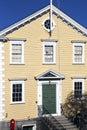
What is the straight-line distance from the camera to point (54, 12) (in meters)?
31.8

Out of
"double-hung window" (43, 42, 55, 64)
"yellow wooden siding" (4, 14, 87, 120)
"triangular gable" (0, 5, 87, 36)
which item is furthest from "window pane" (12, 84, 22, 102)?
"triangular gable" (0, 5, 87, 36)

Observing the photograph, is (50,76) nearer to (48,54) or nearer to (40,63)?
(40,63)

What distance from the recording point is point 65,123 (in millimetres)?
30953

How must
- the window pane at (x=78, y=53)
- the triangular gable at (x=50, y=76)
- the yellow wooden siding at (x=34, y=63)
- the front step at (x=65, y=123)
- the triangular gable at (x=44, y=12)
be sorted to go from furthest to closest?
the window pane at (x=78, y=53) < the triangular gable at (x=50, y=76) < the front step at (x=65, y=123) < the yellow wooden siding at (x=34, y=63) < the triangular gable at (x=44, y=12)

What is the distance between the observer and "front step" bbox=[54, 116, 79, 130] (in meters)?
30.5

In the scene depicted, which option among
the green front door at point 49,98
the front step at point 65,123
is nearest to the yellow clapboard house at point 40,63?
the green front door at point 49,98

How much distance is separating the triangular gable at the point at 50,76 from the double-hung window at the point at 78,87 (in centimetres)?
142

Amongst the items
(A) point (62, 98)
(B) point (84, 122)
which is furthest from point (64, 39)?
(B) point (84, 122)

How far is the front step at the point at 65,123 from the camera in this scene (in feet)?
100.0

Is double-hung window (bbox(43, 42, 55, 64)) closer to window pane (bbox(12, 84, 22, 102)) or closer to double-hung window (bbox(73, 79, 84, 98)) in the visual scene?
double-hung window (bbox(73, 79, 84, 98))

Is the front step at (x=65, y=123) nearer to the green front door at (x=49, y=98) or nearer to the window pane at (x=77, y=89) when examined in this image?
the green front door at (x=49, y=98)

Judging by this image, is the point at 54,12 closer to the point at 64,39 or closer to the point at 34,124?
the point at 64,39

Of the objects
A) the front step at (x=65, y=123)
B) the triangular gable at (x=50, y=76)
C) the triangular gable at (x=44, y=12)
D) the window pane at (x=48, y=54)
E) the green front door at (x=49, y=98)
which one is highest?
the triangular gable at (x=44, y=12)

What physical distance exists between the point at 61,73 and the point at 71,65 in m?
1.12
